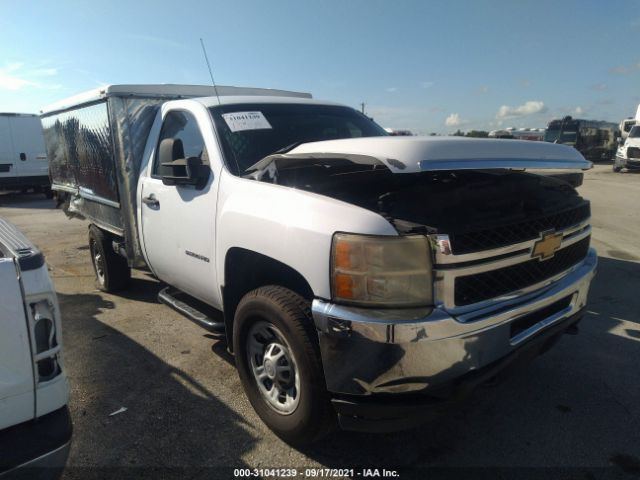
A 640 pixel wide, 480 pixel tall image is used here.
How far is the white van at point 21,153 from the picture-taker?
52.0 feet

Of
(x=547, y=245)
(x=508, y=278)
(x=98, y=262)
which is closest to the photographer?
(x=508, y=278)

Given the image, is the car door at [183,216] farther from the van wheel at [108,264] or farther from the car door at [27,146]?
the car door at [27,146]

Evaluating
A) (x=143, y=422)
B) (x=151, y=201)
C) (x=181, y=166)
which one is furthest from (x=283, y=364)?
(x=151, y=201)

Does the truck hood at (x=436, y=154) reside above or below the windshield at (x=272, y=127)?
below

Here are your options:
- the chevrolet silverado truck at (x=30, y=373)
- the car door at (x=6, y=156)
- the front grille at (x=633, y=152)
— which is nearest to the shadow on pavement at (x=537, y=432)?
the chevrolet silverado truck at (x=30, y=373)

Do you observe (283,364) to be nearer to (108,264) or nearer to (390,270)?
(390,270)

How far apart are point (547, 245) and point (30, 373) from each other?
2479mm

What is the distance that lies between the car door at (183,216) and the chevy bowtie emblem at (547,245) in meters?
1.93

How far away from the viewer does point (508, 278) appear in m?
2.37

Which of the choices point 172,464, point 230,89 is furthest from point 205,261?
point 230,89

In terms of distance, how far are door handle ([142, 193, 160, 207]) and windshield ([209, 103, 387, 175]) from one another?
34.8 inches

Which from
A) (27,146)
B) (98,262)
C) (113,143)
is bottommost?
(98,262)

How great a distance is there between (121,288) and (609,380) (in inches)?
196

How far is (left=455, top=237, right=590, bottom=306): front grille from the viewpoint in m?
2.18
